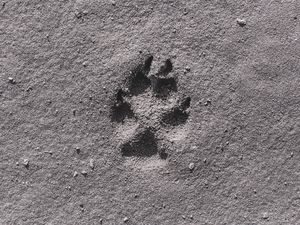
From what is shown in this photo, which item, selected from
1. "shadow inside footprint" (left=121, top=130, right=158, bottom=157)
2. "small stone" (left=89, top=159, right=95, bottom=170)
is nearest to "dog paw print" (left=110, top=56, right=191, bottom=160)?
"shadow inside footprint" (left=121, top=130, right=158, bottom=157)

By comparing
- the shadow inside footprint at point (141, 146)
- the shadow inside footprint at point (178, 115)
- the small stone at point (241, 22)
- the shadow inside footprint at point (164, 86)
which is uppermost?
the small stone at point (241, 22)

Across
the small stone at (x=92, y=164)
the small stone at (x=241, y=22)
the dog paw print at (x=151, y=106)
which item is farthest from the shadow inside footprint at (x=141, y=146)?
the small stone at (x=241, y=22)

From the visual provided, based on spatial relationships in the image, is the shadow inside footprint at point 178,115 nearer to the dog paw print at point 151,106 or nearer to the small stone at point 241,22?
the dog paw print at point 151,106

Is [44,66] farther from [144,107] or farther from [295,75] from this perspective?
[295,75]

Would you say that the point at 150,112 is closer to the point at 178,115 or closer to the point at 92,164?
the point at 178,115

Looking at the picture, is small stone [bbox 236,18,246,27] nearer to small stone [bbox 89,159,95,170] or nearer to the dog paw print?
the dog paw print

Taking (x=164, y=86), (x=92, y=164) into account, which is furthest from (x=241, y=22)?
(x=92, y=164)

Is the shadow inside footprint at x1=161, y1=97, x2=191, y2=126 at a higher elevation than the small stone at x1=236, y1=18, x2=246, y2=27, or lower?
lower
